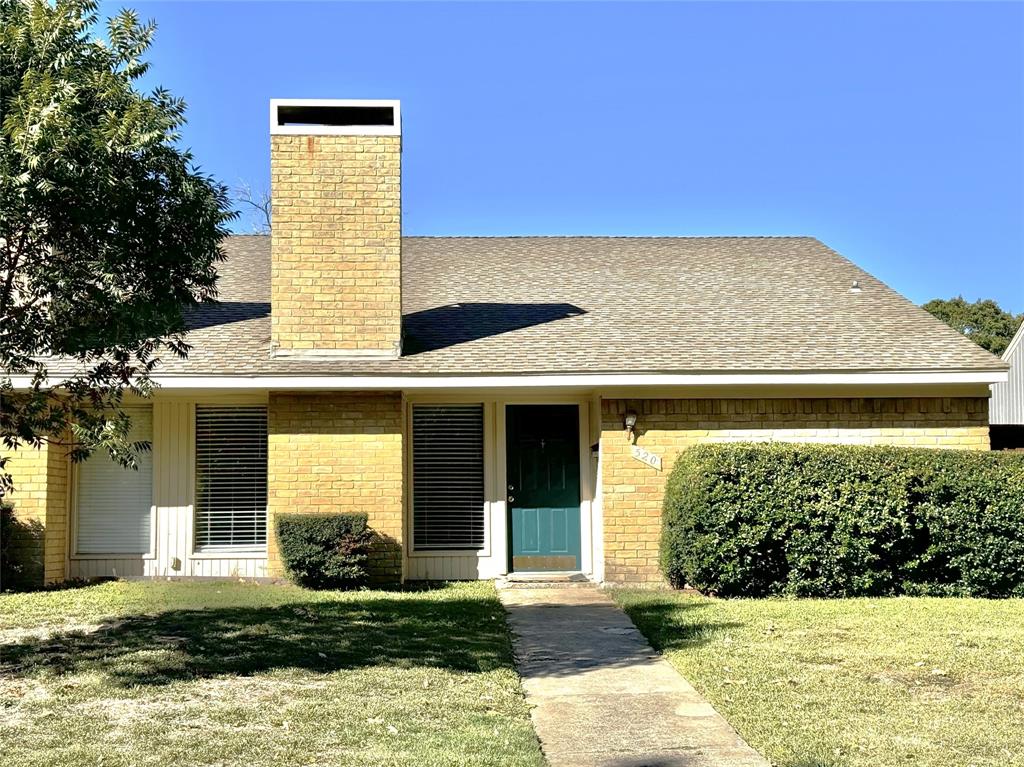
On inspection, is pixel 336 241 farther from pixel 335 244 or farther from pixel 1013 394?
pixel 1013 394

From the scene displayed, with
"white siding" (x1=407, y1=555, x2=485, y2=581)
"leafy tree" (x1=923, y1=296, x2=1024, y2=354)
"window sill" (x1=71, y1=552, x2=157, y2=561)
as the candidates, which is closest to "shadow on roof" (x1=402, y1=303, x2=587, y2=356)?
"white siding" (x1=407, y1=555, x2=485, y2=581)

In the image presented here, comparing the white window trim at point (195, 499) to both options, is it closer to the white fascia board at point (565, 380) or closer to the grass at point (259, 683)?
the white fascia board at point (565, 380)

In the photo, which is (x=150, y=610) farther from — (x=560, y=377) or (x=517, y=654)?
(x=560, y=377)

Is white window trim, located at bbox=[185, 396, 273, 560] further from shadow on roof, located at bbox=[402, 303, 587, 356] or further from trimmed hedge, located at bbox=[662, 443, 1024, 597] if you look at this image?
trimmed hedge, located at bbox=[662, 443, 1024, 597]

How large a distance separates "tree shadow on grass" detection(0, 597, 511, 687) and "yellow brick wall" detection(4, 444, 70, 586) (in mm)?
2963

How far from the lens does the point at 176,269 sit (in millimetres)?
7301

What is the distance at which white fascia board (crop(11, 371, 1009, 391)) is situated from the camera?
1223 centimetres

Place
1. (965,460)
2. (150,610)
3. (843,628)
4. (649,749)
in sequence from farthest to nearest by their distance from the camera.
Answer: (965,460)
(150,610)
(843,628)
(649,749)

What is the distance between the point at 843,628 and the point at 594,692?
321 cm

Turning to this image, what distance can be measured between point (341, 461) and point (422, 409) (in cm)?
157

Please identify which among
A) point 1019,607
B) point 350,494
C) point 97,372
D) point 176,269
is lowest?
point 1019,607

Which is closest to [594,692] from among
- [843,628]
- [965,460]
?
[843,628]

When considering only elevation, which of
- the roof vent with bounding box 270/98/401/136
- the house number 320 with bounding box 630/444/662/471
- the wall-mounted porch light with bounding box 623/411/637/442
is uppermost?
the roof vent with bounding box 270/98/401/136

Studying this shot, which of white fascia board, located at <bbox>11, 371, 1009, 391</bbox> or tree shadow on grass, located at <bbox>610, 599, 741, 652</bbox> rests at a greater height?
white fascia board, located at <bbox>11, 371, 1009, 391</bbox>
